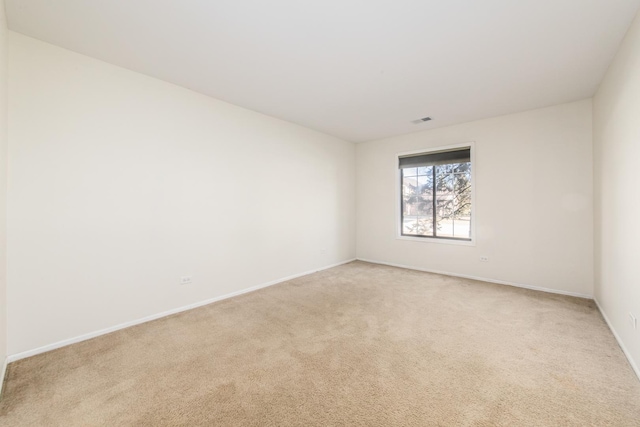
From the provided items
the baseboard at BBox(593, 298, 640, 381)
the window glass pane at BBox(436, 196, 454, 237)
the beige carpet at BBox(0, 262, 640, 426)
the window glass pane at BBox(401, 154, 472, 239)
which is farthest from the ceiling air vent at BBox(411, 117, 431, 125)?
the baseboard at BBox(593, 298, 640, 381)

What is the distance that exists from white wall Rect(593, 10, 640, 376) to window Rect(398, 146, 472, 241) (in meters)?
1.64

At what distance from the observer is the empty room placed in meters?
1.84

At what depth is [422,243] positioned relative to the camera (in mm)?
5012

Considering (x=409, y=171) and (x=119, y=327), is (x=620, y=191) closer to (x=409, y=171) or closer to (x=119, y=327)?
(x=409, y=171)

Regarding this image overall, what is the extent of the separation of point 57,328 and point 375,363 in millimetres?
Answer: 2793

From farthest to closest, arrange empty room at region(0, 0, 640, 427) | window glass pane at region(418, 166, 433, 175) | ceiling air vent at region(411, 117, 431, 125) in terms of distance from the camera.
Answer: window glass pane at region(418, 166, 433, 175), ceiling air vent at region(411, 117, 431, 125), empty room at region(0, 0, 640, 427)

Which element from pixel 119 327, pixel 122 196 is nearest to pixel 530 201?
pixel 122 196

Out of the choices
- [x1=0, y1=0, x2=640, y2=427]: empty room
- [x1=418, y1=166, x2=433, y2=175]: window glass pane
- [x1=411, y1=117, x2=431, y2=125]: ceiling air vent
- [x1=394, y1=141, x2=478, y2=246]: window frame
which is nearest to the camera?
[x1=0, y1=0, x2=640, y2=427]: empty room

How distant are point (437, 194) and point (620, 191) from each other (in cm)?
263

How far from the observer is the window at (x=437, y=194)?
462 centimetres

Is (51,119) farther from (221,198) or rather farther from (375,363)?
(375,363)

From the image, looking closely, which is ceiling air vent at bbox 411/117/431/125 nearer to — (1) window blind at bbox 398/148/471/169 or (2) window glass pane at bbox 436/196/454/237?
(1) window blind at bbox 398/148/471/169

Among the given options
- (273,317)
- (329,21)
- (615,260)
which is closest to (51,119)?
(329,21)

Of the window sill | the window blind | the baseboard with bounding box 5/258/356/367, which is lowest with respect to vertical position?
the baseboard with bounding box 5/258/356/367
